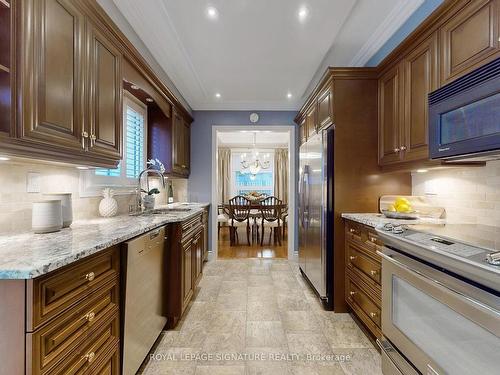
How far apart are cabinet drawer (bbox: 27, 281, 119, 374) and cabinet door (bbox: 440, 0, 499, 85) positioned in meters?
2.33

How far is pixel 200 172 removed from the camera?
4.36 m

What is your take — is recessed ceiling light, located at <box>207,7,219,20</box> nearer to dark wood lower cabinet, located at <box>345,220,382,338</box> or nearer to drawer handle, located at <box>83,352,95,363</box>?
dark wood lower cabinet, located at <box>345,220,382,338</box>

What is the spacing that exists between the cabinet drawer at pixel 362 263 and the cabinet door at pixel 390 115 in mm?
866

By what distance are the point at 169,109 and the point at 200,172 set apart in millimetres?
1401

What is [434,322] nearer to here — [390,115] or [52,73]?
[390,115]

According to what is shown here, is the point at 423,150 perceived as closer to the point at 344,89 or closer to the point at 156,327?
the point at 344,89

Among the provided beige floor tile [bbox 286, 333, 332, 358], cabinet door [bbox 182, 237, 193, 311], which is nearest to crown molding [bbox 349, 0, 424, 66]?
cabinet door [bbox 182, 237, 193, 311]

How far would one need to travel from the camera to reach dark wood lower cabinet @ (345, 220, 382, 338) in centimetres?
185

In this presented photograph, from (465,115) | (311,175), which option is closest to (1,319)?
(465,115)

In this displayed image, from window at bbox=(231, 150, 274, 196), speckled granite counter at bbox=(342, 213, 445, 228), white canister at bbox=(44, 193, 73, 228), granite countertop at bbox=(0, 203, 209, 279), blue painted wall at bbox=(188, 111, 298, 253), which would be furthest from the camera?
window at bbox=(231, 150, 274, 196)

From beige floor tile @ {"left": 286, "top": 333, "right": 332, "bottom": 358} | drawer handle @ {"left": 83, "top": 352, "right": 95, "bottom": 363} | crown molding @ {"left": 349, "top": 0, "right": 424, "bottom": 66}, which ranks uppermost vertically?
crown molding @ {"left": 349, "top": 0, "right": 424, "bottom": 66}

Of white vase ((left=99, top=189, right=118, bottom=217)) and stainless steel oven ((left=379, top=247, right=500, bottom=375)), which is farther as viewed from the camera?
white vase ((left=99, top=189, right=118, bottom=217))

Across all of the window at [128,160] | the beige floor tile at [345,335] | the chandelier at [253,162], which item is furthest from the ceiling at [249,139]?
the beige floor tile at [345,335]

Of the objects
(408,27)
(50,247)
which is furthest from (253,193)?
(50,247)
